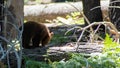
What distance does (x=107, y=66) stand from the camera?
4094 mm

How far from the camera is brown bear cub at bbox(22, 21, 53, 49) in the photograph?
6418 millimetres

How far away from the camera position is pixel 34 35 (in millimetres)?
6633

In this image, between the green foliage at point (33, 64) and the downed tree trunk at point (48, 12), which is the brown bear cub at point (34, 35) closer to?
the green foliage at point (33, 64)

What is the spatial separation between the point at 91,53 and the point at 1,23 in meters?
1.11

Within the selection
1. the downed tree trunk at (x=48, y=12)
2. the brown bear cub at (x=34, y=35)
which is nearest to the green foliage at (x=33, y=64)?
the brown bear cub at (x=34, y=35)

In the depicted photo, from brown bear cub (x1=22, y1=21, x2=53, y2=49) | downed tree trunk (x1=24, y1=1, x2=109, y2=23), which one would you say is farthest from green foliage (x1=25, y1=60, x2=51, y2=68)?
downed tree trunk (x1=24, y1=1, x2=109, y2=23)

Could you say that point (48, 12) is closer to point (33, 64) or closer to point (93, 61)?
point (33, 64)

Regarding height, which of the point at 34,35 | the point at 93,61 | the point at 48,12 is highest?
the point at 93,61

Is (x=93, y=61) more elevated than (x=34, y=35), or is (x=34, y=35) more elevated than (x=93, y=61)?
(x=93, y=61)

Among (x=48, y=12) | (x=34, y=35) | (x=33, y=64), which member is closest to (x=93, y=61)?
(x=33, y=64)

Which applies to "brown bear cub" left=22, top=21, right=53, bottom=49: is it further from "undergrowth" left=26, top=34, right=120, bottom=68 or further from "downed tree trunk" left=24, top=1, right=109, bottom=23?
"downed tree trunk" left=24, top=1, right=109, bottom=23

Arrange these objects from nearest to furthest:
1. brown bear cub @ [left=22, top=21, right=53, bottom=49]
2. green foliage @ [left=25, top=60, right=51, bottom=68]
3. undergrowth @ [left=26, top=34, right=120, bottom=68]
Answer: undergrowth @ [left=26, top=34, right=120, bottom=68], green foliage @ [left=25, top=60, right=51, bottom=68], brown bear cub @ [left=22, top=21, right=53, bottom=49]

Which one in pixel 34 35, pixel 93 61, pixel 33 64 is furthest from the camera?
pixel 34 35

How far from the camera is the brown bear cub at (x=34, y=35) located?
6.42m
